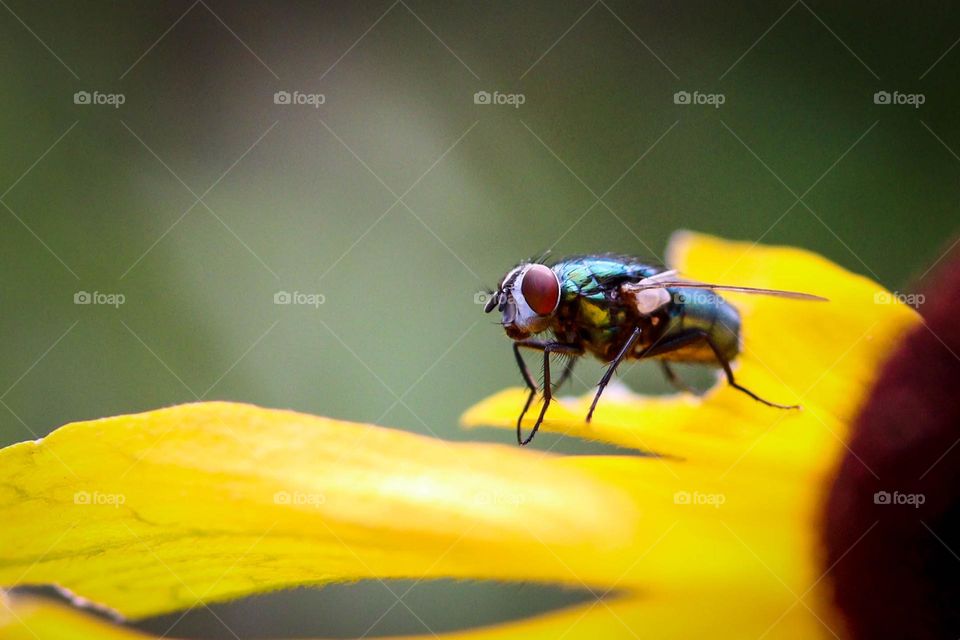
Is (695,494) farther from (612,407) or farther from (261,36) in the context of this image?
(261,36)

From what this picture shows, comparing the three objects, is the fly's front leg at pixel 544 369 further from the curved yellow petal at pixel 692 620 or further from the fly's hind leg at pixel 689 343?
the curved yellow petal at pixel 692 620

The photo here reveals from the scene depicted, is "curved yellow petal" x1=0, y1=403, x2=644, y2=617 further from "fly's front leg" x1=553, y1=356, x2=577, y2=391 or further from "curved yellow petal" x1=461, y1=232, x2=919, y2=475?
"fly's front leg" x1=553, y1=356, x2=577, y2=391

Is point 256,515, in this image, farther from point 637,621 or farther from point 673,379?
point 673,379

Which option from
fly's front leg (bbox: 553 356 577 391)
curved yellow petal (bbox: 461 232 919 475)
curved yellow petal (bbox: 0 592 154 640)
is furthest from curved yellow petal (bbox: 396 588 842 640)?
fly's front leg (bbox: 553 356 577 391)

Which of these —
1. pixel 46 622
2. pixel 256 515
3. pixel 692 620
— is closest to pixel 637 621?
pixel 692 620

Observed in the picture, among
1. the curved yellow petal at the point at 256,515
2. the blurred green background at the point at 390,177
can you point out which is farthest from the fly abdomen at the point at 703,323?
the curved yellow petal at the point at 256,515

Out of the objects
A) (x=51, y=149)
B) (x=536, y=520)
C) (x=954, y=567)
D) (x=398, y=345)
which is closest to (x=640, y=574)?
(x=536, y=520)
